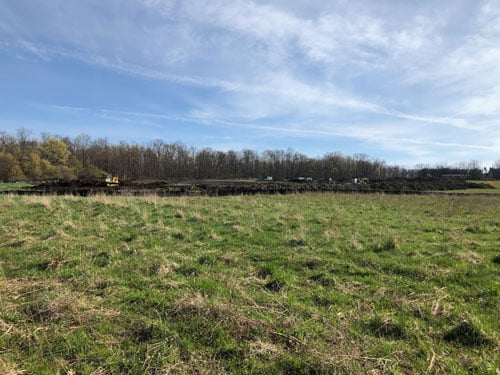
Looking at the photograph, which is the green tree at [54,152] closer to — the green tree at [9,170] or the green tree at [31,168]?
the green tree at [31,168]

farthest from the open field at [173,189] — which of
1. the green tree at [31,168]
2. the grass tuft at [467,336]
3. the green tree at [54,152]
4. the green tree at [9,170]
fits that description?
the green tree at [54,152]

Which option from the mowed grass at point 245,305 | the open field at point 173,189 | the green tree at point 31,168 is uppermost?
the green tree at point 31,168

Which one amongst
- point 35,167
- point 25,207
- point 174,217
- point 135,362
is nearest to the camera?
point 135,362

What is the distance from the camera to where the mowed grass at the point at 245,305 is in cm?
309

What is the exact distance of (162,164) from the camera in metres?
107

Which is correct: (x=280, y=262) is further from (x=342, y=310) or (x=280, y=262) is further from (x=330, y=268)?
(x=342, y=310)

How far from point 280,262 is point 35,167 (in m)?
76.1

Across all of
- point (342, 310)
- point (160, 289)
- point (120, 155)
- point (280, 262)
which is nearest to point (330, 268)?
point (280, 262)

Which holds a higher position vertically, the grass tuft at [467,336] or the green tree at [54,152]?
the green tree at [54,152]

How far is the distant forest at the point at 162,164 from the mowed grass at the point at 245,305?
2601 inches

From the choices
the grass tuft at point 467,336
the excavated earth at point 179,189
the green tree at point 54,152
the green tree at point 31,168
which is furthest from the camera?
the green tree at point 54,152

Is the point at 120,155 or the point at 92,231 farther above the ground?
the point at 120,155

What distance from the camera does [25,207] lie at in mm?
13820

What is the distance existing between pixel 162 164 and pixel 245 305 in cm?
10875
